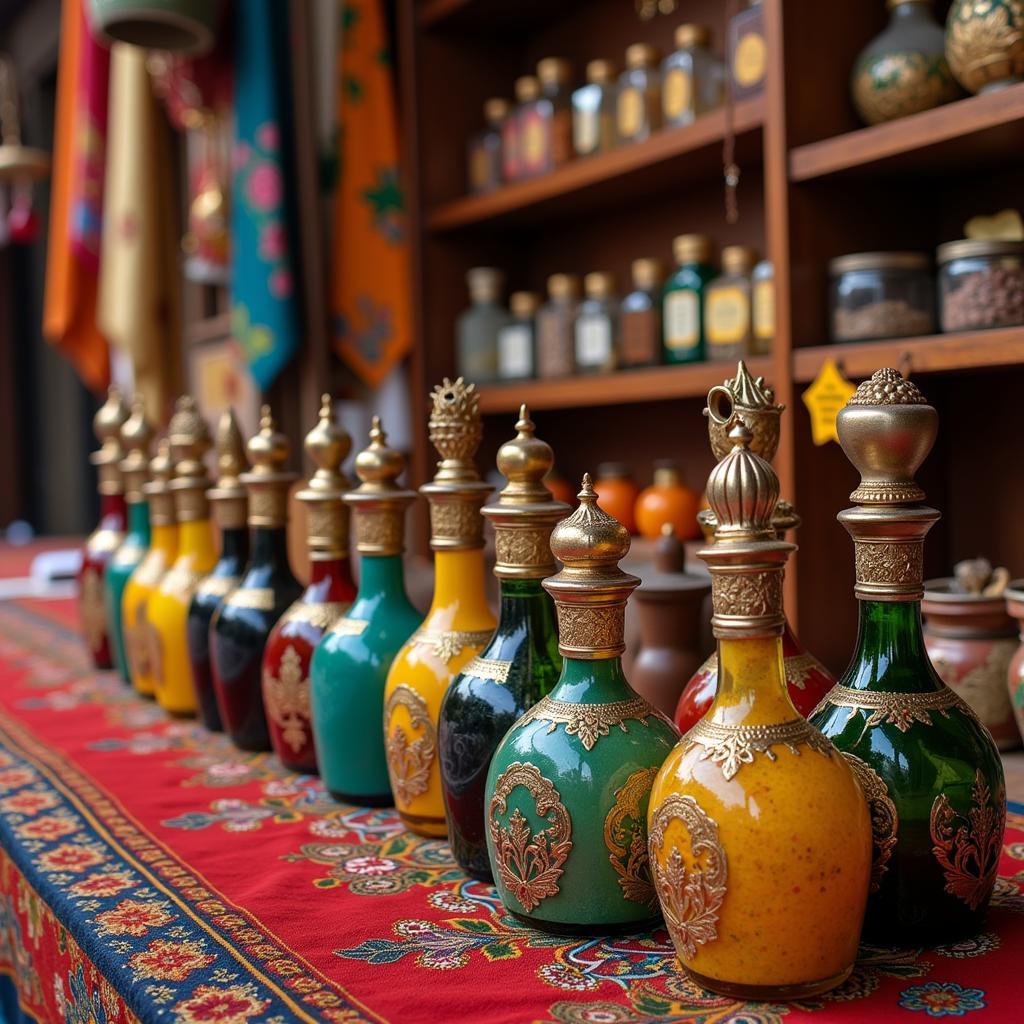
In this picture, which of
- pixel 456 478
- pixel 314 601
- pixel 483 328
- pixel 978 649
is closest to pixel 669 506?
pixel 483 328

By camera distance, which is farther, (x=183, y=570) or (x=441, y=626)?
(x=183, y=570)

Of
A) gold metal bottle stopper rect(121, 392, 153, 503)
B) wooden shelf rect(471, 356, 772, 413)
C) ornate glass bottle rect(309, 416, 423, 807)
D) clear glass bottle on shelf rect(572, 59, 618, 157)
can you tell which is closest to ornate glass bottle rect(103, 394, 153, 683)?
gold metal bottle stopper rect(121, 392, 153, 503)

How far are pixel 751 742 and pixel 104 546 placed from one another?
3.48ft

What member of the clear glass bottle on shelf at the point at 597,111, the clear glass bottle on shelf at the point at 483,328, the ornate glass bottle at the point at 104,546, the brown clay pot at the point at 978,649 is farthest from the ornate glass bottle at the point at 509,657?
the clear glass bottle on shelf at the point at 483,328

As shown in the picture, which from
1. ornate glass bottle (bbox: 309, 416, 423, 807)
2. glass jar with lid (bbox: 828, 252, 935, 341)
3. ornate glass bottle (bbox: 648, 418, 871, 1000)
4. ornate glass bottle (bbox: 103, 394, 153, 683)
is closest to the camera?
ornate glass bottle (bbox: 648, 418, 871, 1000)

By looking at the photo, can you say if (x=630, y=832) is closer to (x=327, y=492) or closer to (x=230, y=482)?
(x=327, y=492)

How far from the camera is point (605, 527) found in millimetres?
575

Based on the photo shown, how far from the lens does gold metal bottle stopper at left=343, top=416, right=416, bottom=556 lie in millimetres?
813

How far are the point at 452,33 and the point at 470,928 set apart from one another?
207 centimetres

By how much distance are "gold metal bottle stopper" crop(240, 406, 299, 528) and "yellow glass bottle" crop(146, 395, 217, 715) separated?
6.5 inches

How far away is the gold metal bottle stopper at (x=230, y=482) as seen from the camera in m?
1.05

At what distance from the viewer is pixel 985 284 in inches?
51.1

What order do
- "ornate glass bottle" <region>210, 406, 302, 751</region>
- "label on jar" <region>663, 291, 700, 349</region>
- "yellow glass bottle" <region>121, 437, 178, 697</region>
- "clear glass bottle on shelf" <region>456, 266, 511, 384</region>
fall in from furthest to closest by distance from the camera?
"clear glass bottle on shelf" <region>456, 266, 511, 384</region> → "label on jar" <region>663, 291, 700, 349</region> → "yellow glass bottle" <region>121, 437, 178, 697</region> → "ornate glass bottle" <region>210, 406, 302, 751</region>

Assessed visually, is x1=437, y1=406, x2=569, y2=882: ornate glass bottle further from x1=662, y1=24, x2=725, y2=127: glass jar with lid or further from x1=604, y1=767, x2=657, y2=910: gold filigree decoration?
x1=662, y1=24, x2=725, y2=127: glass jar with lid
